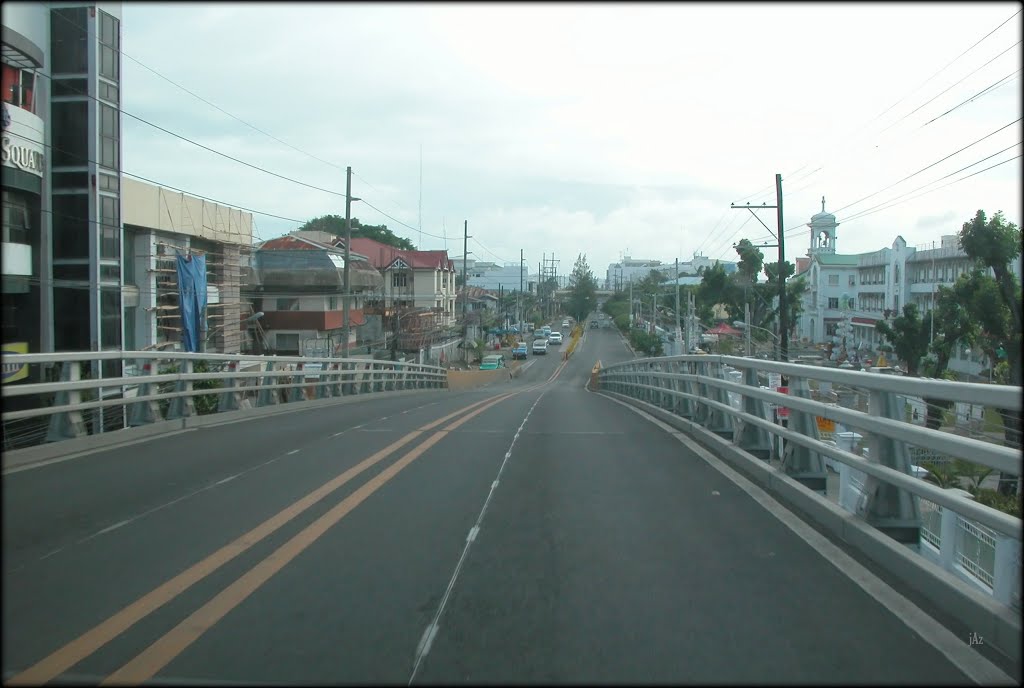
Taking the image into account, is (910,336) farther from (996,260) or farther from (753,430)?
(753,430)

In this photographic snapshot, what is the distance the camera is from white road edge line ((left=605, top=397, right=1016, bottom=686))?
3.92m

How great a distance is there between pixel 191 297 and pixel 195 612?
2994 cm

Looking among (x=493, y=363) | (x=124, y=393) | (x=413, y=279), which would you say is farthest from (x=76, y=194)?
(x=493, y=363)

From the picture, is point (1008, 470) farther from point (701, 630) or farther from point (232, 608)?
point (232, 608)

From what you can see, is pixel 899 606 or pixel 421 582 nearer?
pixel 899 606

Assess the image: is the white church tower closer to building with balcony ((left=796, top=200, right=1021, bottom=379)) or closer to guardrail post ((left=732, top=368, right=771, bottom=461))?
building with balcony ((left=796, top=200, right=1021, bottom=379))

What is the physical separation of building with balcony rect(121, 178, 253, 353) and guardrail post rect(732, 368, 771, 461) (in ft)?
82.1

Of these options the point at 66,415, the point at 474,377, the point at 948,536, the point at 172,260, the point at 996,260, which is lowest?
the point at 474,377

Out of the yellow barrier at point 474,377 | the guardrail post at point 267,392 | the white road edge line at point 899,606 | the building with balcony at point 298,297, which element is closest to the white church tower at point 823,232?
the guardrail post at point 267,392

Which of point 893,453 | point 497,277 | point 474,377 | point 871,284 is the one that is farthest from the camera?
point 497,277

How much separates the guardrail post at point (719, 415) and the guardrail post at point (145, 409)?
7675 mm

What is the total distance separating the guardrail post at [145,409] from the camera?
11.3 metres

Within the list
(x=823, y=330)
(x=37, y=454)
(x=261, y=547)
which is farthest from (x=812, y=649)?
(x=823, y=330)

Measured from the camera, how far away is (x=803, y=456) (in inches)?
295
